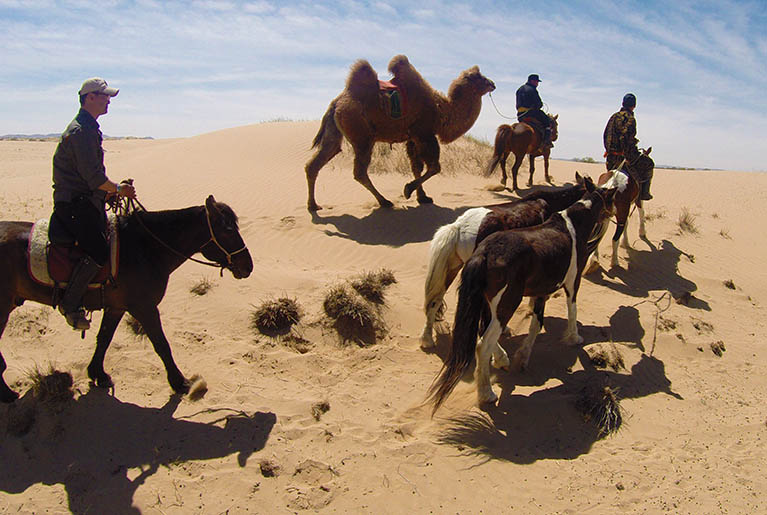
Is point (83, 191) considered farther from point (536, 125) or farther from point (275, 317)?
A: point (536, 125)

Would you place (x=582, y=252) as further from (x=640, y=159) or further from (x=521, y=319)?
(x=640, y=159)

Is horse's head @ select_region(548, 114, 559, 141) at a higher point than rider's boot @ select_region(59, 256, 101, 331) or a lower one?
higher

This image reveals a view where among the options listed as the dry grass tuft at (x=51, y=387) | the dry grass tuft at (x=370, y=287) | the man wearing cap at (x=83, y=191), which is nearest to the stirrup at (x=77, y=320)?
the man wearing cap at (x=83, y=191)

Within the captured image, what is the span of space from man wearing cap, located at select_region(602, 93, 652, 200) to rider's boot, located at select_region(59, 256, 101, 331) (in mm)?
8515

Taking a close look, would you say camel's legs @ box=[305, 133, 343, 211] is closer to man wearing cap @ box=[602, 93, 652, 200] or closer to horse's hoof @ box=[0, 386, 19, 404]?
man wearing cap @ box=[602, 93, 652, 200]

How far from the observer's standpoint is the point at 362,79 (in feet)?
31.1

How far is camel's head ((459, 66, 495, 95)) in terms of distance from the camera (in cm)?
1043

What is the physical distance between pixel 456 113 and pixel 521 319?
565 centimetres

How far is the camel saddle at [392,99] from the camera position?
9578 mm

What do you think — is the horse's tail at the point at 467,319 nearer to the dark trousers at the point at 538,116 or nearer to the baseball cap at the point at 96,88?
the baseball cap at the point at 96,88

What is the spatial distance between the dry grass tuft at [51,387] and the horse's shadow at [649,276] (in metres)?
7.25

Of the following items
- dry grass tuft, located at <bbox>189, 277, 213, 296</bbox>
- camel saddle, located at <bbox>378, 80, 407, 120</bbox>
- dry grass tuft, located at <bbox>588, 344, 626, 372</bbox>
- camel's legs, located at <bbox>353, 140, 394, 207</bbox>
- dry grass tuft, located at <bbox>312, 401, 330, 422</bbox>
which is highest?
camel saddle, located at <bbox>378, 80, 407, 120</bbox>

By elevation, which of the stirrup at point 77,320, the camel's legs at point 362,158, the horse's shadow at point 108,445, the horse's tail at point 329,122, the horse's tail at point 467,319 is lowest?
the horse's shadow at point 108,445

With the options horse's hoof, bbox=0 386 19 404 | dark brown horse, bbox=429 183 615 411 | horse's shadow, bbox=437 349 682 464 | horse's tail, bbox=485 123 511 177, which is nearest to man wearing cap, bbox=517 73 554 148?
horse's tail, bbox=485 123 511 177
